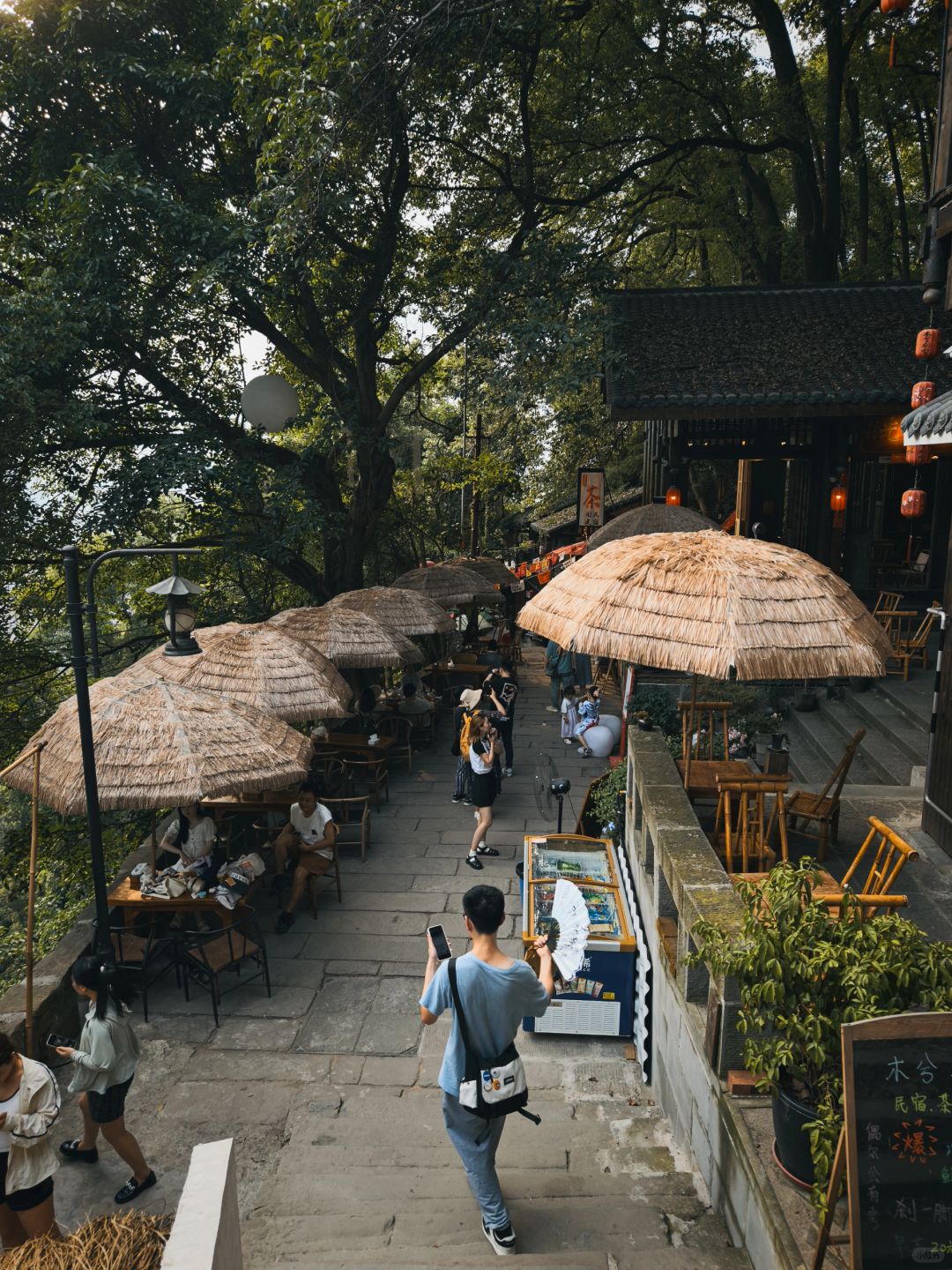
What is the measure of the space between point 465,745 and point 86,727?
458 centimetres

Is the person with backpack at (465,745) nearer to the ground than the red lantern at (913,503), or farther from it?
nearer to the ground

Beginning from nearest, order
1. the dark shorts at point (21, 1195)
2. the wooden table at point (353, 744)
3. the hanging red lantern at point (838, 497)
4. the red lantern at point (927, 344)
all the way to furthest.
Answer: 1. the dark shorts at point (21, 1195)
2. the red lantern at point (927, 344)
3. the wooden table at point (353, 744)
4. the hanging red lantern at point (838, 497)

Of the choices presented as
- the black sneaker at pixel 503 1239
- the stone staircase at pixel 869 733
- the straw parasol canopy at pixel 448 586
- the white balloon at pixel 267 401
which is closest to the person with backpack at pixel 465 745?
the straw parasol canopy at pixel 448 586

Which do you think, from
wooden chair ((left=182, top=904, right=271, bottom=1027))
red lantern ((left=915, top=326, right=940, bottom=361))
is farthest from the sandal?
red lantern ((left=915, top=326, right=940, bottom=361))

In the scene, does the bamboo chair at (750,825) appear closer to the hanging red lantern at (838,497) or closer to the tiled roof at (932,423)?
the tiled roof at (932,423)

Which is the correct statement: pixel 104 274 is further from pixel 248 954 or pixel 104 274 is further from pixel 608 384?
pixel 248 954

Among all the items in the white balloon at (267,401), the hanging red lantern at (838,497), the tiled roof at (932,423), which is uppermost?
the white balloon at (267,401)

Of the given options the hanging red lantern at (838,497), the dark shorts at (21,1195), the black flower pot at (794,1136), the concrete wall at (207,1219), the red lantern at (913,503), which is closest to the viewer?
the concrete wall at (207,1219)

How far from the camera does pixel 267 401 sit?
1231 centimetres

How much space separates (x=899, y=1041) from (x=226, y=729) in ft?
17.9

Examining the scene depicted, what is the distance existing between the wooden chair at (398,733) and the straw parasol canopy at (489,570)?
6143 mm

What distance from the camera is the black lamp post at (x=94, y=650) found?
17.2ft

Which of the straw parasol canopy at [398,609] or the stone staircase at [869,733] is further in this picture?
the straw parasol canopy at [398,609]

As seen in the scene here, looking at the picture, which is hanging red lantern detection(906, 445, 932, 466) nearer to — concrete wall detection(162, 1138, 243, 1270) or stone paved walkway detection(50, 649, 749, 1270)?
stone paved walkway detection(50, 649, 749, 1270)
